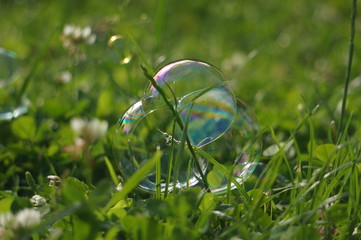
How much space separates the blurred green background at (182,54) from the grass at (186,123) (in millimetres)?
10

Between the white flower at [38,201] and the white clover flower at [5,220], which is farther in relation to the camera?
the white flower at [38,201]

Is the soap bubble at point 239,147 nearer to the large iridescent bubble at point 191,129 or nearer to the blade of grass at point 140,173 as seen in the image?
the large iridescent bubble at point 191,129

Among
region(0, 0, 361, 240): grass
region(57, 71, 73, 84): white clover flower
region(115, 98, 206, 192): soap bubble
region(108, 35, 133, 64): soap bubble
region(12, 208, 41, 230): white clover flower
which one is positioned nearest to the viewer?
region(12, 208, 41, 230): white clover flower

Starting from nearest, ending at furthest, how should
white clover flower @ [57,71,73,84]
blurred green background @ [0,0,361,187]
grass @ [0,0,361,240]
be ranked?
1. grass @ [0,0,361,240]
2. blurred green background @ [0,0,361,187]
3. white clover flower @ [57,71,73,84]

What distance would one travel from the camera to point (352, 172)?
1.44 metres

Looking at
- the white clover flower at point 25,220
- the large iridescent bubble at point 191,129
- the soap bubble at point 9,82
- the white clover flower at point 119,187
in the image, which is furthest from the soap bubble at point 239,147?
the soap bubble at point 9,82

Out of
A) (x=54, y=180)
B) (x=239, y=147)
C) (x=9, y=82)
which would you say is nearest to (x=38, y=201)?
(x=54, y=180)

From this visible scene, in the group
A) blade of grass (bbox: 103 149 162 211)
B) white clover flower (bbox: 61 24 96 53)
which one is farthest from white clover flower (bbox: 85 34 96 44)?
blade of grass (bbox: 103 149 162 211)

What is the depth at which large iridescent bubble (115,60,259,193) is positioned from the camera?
1.60 metres

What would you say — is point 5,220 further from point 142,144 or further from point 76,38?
point 76,38

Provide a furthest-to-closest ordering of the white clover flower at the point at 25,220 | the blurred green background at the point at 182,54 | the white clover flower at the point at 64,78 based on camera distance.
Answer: the white clover flower at the point at 64,78, the blurred green background at the point at 182,54, the white clover flower at the point at 25,220

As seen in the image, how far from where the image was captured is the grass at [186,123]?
4.19 ft

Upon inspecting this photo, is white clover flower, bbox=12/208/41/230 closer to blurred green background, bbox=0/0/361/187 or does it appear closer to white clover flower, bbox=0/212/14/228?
white clover flower, bbox=0/212/14/228

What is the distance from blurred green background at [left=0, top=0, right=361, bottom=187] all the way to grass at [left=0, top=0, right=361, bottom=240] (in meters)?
0.01
